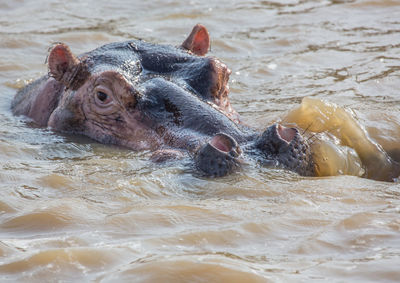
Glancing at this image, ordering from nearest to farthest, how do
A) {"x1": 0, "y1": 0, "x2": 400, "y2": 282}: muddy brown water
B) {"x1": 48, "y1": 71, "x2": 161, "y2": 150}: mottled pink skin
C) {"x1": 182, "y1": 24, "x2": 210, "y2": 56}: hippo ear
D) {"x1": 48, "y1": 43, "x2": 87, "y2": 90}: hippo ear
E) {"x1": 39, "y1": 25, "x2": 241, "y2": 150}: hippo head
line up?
{"x1": 0, "y1": 0, "x2": 400, "y2": 282}: muddy brown water
{"x1": 39, "y1": 25, "x2": 241, "y2": 150}: hippo head
{"x1": 48, "y1": 71, "x2": 161, "y2": 150}: mottled pink skin
{"x1": 48, "y1": 43, "x2": 87, "y2": 90}: hippo ear
{"x1": 182, "y1": 24, "x2": 210, "y2": 56}: hippo ear

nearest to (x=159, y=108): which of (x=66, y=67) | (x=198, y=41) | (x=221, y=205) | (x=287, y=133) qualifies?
(x=66, y=67)

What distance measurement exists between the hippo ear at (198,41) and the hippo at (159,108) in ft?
0.04

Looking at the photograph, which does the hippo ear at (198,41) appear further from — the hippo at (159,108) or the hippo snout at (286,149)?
the hippo snout at (286,149)

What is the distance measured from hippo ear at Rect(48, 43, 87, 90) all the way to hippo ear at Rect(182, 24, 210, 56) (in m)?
1.16

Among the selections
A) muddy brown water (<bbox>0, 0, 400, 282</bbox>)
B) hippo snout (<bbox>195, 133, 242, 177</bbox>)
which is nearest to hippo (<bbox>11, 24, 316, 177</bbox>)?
A: hippo snout (<bbox>195, 133, 242, 177</bbox>)

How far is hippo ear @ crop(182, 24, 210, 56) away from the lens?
22.9 ft

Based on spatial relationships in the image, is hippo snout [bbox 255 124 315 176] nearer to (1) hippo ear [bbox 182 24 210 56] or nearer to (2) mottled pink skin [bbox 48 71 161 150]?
(2) mottled pink skin [bbox 48 71 161 150]

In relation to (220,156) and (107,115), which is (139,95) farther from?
(220,156)

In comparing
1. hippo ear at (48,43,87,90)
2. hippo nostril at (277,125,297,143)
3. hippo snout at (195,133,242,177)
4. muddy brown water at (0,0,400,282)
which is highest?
hippo ear at (48,43,87,90)

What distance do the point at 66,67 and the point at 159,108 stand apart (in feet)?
3.59

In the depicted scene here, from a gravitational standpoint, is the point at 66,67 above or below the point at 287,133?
above

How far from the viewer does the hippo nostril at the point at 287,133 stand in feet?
15.7

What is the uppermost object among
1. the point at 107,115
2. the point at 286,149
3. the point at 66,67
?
the point at 66,67

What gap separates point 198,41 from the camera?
7070mm
